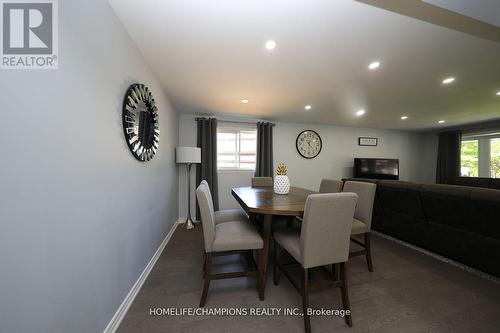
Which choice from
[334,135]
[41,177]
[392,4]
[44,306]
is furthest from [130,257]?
[334,135]

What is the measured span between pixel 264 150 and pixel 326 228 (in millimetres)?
2810

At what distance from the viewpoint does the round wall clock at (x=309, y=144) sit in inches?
171

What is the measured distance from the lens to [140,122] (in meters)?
1.60

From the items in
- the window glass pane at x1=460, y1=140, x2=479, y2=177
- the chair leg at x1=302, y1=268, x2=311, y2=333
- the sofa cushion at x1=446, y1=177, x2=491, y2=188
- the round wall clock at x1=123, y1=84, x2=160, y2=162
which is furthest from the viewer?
the window glass pane at x1=460, y1=140, x2=479, y2=177

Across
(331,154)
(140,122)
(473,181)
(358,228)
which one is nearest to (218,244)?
(140,122)

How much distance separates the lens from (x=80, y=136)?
92cm

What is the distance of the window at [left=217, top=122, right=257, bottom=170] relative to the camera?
385 cm

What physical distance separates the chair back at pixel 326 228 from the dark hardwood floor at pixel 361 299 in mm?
501

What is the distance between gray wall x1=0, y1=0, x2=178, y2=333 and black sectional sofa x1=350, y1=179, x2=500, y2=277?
10.6ft

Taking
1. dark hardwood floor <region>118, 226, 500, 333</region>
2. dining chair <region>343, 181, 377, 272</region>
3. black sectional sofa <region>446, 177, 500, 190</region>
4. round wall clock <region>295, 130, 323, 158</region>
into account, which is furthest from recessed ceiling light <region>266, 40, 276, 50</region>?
black sectional sofa <region>446, 177, 500, 190</region>

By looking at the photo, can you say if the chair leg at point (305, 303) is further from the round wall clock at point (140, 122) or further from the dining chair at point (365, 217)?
the round wall clock at point (140, 122)

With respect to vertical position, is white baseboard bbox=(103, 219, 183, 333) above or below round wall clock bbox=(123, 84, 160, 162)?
below

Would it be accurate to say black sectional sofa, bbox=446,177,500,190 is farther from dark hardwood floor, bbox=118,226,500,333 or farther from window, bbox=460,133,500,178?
dark hardwood floor, bbox=118,226,500,333

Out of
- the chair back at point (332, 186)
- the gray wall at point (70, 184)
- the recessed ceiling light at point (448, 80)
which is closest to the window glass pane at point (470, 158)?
the recessed ceiling light at point (448, 80)
